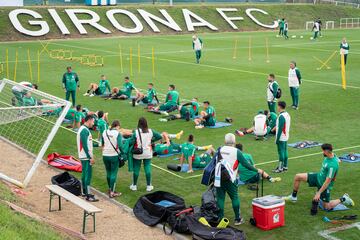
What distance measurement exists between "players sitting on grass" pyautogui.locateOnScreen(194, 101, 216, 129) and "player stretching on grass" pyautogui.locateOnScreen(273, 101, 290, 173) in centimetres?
598

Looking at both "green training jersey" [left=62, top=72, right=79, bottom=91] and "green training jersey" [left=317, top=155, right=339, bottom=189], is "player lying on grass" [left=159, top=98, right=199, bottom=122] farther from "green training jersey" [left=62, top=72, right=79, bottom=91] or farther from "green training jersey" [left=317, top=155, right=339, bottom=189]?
"green training jersey" [left=317, top=155, right=339, bottom=189]

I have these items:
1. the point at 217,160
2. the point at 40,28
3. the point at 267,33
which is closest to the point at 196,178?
the point at 217,160

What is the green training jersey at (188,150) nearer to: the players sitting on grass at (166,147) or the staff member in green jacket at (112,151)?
the players sitting on grass at (166,147)

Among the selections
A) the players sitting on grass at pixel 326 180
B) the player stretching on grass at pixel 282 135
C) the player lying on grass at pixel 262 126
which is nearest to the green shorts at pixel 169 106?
the player lying on grass at pixel 262 126

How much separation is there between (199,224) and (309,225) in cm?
265

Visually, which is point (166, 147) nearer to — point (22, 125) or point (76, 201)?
point (76, 201)

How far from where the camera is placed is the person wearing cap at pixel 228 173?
1307 cm

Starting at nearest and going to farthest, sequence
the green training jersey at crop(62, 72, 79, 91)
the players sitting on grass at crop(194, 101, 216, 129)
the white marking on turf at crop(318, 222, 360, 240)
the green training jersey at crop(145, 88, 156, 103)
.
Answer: the white marking on turf at crop(318, 222, 360, 240) < the players sitting on grass at crop(194, 101, 216, 129) < the green training jersey at crop(62, 72, 79, 91) < the green training jersey at crop(145, 88, 156, 103)

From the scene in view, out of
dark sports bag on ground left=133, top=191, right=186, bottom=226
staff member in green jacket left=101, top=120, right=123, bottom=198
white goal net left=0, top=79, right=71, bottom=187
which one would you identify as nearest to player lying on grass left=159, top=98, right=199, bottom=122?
white goal net left=0, top=79, right=71, bottom=187

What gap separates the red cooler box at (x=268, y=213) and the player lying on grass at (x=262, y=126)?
25.8 feet

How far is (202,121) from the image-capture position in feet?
75.8

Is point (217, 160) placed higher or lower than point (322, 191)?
higher

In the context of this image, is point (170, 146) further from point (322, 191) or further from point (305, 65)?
point (305, 65)

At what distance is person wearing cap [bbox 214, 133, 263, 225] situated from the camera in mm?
13070
